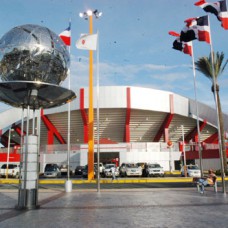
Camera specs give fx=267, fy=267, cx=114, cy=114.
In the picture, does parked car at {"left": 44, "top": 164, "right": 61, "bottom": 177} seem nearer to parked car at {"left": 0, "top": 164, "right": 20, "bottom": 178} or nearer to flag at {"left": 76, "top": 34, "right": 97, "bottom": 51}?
parked car at {"left": 0, "top": 164, "right": 20, "bottom": 178}

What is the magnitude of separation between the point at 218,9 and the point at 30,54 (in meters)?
11.7

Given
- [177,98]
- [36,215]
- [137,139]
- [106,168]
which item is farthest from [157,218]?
[137,139]

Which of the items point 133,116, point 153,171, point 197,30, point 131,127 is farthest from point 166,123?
point 197,30

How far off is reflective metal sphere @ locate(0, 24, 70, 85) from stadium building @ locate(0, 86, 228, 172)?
2747 centimetres

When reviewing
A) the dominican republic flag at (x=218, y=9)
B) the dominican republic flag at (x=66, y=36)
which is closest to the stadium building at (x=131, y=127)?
the dominican republic flag at (x=66, y=36)

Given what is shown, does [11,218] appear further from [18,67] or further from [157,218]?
[18,67]

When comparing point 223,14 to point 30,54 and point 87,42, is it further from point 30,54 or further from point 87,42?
point 30,54

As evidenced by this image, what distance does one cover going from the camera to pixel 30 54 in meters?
8.83

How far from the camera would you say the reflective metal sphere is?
28.9ft

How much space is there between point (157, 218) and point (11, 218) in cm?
388

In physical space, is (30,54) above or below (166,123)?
below

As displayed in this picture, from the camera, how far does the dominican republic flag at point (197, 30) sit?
15.9 metres

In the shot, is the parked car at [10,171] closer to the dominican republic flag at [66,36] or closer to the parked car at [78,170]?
the parked car at [78,170]

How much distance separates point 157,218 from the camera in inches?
273
